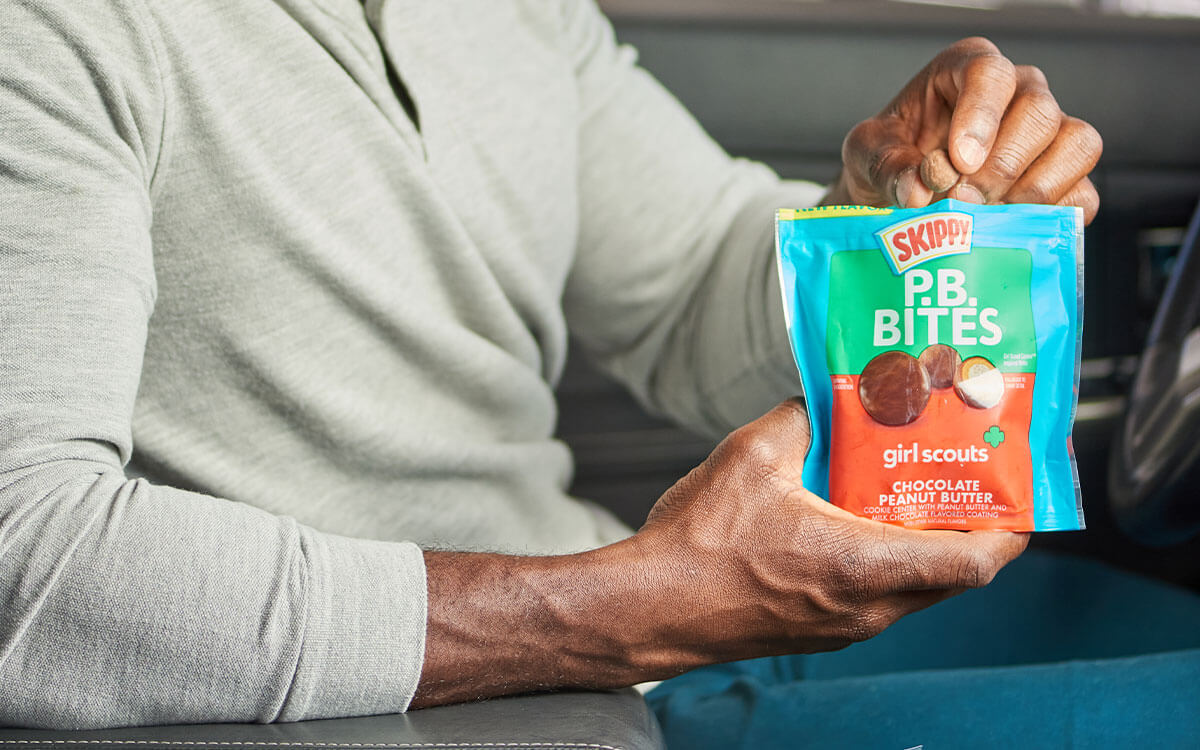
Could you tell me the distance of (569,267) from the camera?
3.34 ft

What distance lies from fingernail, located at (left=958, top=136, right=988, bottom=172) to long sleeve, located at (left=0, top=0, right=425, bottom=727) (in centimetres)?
42

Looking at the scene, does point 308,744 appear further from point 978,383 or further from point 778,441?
point 978,383

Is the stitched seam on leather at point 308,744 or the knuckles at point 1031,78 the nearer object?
the stitched seam on leather at point 308,744

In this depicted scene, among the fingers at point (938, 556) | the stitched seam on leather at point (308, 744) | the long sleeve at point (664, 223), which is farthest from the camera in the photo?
the long sleeve at point (664, 223)

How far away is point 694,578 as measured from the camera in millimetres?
611

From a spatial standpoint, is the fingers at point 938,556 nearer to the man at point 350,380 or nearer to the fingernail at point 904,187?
the man at point 350,380

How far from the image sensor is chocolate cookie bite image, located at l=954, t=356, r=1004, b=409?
603 millimetres

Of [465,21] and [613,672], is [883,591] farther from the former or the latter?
[465,21]

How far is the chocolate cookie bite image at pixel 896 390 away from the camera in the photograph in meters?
0.60

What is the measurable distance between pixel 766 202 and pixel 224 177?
0.56 metres

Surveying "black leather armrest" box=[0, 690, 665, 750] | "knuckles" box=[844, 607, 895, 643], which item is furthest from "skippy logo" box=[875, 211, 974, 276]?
"black leather armrest" box=[0, 690, 665, 750]

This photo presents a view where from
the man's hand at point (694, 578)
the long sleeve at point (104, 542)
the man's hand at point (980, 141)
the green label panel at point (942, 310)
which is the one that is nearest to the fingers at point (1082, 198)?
the man's hand at point (980, 141)

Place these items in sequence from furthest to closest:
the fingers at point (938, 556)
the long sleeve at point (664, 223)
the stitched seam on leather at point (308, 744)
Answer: the long sleeve at point (664, 223) < the fingers at point (938, 556) < the stitched seam on leather at point (308, 744)

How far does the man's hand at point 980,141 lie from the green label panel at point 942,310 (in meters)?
0.05
